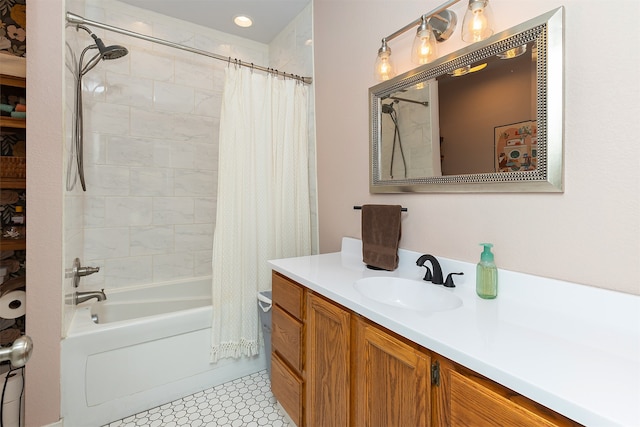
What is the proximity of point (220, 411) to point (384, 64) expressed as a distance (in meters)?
2.01

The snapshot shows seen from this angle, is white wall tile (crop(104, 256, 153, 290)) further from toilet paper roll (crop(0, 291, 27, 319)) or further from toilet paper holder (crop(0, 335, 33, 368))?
toilet paper holder (crop(0, 335, 33, 368))

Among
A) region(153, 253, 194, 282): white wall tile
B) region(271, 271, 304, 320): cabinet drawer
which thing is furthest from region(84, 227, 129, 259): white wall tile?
region(271, 271, 304, 320): cabinet drawer

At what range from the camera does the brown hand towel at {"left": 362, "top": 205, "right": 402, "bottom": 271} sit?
1.41 m

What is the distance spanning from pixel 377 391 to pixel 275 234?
126 centimetres

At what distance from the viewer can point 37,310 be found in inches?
53.2

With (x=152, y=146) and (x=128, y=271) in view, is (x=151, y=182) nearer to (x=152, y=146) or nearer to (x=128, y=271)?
(x=152, y=146)

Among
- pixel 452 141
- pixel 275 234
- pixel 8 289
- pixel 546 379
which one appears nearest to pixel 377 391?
pixel 546 379

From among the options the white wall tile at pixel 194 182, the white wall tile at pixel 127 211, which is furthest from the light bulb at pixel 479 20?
the white wall tile at pixel 127 211

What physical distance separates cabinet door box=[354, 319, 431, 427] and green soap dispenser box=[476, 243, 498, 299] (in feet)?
1.35

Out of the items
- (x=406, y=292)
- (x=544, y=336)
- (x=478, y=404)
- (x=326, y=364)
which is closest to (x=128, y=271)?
(x=326, y=364)

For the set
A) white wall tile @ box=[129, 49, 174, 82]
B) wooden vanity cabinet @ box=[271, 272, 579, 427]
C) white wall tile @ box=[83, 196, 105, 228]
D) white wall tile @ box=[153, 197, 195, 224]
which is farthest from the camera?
white wall tile @ box=[153, 197, 195, 224]

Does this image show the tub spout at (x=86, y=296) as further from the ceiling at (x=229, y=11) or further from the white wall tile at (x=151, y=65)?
the ceiling at (x=229, y=11)

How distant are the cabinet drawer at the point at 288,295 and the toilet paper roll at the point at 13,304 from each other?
1.16 meters

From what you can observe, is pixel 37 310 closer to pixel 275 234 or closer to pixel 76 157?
pixel 76 157
